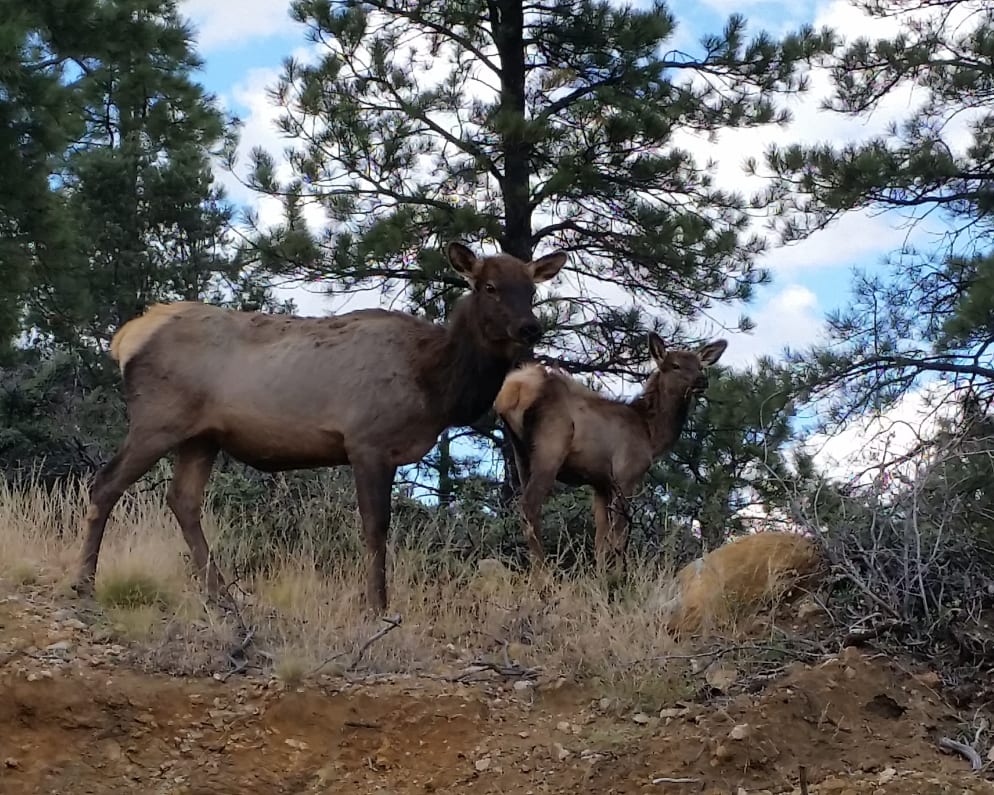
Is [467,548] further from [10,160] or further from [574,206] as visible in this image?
[10,160]

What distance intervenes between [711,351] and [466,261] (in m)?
3.68

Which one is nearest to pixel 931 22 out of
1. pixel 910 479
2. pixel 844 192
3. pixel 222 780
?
pixel 844 192

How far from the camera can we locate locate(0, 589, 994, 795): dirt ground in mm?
5586

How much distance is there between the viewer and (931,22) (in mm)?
11844

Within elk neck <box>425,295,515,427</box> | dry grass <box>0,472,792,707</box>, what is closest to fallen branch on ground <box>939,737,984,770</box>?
dry grass <box>0,472,792,707</box>

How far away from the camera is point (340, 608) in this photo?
299 inches

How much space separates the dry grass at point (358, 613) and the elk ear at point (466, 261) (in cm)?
210

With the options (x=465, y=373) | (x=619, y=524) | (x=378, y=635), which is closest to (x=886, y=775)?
(x=378, y=635)

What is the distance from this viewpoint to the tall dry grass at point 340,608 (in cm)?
666

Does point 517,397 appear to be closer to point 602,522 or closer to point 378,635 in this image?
point 602,522

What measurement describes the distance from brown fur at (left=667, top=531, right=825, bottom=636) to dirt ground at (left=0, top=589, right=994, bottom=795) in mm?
1022

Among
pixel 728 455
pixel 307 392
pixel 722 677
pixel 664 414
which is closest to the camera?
pixel 722 677

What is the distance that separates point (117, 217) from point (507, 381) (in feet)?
33.0

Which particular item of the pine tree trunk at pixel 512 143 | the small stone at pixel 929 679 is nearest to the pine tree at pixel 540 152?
the pine tree trunk at pixel 512 143
